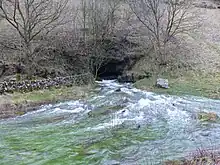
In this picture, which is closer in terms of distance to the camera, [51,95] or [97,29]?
[51,95]

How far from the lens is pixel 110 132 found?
58.6 feet

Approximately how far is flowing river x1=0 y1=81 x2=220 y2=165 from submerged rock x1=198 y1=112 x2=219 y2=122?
1.23 ft

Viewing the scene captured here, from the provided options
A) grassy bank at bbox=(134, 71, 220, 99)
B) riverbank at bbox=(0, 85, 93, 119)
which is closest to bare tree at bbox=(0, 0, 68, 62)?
riverbank at bbox=(0, 85, 93, 119)

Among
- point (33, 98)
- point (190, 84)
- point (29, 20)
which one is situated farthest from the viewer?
point (29, 20)

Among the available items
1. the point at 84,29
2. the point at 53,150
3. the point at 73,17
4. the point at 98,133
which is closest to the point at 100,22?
the point at 84,29

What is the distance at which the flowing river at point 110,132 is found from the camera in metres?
14.6

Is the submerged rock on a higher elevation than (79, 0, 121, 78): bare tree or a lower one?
lower

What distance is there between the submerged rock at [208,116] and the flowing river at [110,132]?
0.38 meters

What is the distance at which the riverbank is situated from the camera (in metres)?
23.6

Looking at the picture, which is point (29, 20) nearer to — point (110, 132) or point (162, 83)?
point (162, 83)

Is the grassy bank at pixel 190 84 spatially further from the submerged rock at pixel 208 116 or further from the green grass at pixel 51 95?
the submerged rock at pixel 208 116

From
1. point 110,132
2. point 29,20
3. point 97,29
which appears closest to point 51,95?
point 29,20

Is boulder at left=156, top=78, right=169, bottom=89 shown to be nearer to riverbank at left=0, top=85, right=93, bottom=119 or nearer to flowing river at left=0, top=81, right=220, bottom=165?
flowing river at left=0, top=81, right=220, bottom=165

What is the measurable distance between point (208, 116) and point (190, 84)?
1028cm
